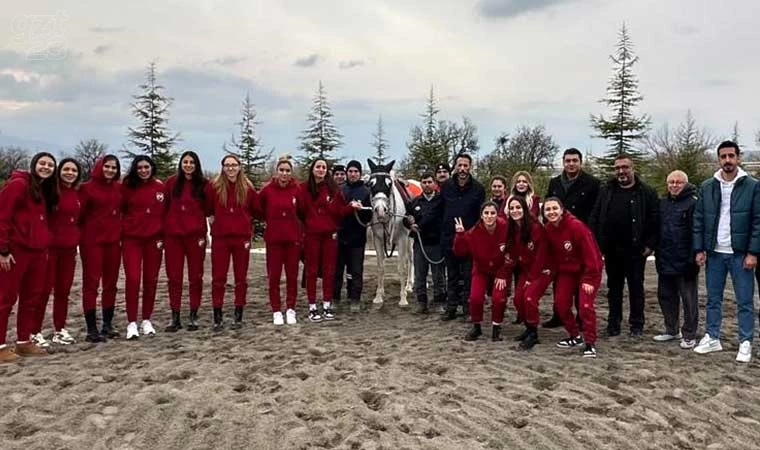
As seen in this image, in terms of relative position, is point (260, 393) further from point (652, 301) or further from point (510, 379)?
point (652, 301)

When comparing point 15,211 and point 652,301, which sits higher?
point 15,211

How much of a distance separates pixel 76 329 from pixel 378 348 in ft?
11.8

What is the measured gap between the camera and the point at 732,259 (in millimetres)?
5840

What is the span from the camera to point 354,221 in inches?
320

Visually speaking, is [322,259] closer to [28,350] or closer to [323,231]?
[323,231]

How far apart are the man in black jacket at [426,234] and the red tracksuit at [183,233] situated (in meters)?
2.78

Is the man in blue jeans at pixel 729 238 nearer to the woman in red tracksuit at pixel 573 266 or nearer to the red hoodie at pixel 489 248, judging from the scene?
the woman in red tracksuit at pixel 573 266

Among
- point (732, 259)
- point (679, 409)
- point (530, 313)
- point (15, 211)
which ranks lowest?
point (679, 409)

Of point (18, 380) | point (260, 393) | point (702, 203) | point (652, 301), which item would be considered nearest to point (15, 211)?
point (18, 380)

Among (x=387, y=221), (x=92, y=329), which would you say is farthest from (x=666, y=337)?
(x=92, y=329)

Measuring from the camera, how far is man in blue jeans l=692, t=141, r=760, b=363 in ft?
18.6

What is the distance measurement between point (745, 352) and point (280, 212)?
496 centimetres

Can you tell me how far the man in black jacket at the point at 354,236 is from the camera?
8.11 meters

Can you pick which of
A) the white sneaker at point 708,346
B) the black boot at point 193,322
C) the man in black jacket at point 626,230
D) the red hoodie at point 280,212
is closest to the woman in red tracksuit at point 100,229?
the black boot at point 193,322
